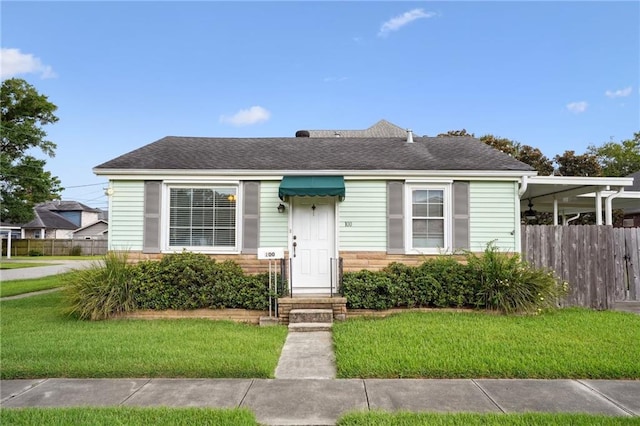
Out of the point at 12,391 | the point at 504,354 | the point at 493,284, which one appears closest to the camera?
the point at 12,391

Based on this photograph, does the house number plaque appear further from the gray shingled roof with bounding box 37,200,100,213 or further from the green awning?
the gray shingled roof with bounding box 37,200,100,213

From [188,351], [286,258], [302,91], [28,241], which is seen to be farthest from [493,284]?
[28,241]

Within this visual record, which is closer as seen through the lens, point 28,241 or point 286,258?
point 286,258

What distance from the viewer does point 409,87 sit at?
14625 mm

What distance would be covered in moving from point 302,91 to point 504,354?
12.7 m

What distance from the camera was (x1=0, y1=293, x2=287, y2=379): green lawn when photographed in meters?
4.56

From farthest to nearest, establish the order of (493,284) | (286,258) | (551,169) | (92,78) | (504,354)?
(551,169)
(92,78)
(286,258)
(493,284)
(504,354)

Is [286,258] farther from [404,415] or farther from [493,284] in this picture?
[404,415]

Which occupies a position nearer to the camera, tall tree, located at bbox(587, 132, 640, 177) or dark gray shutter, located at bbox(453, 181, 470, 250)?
dark gray shutter, located at bbox(453, 181, 470, 250)

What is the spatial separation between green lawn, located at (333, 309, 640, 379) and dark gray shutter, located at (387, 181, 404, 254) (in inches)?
68.5

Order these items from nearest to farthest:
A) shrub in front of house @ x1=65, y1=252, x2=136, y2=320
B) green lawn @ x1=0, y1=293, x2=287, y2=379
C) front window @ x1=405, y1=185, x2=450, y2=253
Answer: green lawn @ x1=0, y1=293, x2=287, y2=379 → shrub in front of house @ x1=65, y1=252, x2=136, y2=320 → front window @ x1=405, y1=185, x2=450, y2=253

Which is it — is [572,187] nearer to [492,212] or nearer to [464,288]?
[492,212]

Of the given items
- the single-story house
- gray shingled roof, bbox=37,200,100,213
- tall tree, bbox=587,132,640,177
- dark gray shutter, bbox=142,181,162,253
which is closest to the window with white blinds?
dark gray shutter, bbox=142,181,162,253

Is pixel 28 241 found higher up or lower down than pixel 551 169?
lower down
